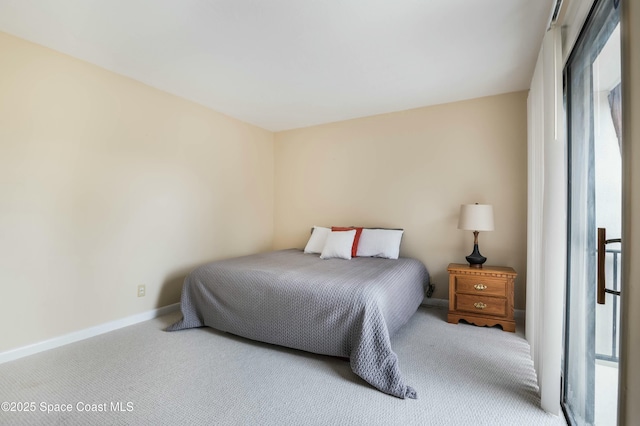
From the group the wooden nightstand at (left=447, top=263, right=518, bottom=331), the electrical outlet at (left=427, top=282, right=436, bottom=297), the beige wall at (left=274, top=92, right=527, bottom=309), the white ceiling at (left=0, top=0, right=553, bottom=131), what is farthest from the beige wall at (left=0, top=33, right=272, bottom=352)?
the wooden nightstand at (left=447, top=263, right=518, bottom=331)

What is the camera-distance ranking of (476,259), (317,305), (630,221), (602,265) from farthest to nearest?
(476,259) → (317,305) → (602,265) → (630,221)

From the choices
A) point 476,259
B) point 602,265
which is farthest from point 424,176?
point 602,265

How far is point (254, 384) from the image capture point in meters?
1.95

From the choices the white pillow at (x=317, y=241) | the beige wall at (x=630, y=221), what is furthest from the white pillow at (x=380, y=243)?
the beige wall at (x=630, y=221)

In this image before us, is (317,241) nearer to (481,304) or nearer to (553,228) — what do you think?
(481,304)

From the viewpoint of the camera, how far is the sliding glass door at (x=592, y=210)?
1182 mm

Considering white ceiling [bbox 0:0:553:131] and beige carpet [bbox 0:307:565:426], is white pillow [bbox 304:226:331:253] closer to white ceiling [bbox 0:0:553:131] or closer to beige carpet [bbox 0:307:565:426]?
beige carpet [bbox 0:307:565:426]

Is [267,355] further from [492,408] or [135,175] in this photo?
[135,175]

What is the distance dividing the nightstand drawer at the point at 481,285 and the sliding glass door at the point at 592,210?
1.09 meters

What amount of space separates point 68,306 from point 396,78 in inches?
142

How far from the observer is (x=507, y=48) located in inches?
94.3

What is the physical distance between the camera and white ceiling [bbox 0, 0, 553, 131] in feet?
6.30

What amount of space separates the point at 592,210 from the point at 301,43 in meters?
2.11

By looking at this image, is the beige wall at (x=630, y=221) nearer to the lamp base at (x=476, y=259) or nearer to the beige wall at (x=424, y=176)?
the lamp base at (x=476, y=259)
